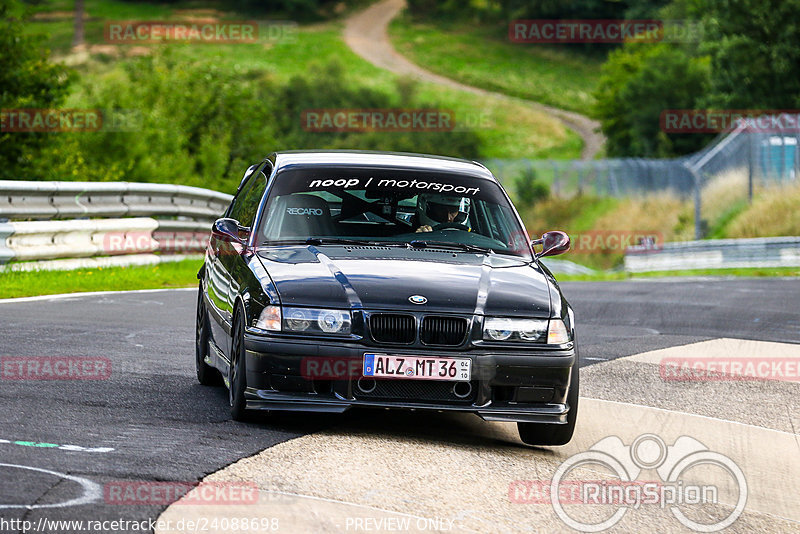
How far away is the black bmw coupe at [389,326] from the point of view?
22.2ft

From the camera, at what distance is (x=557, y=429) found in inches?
281

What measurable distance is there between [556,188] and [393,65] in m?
73.8

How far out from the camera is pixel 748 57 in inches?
2164

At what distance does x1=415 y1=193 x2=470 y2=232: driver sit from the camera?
8.19 meters

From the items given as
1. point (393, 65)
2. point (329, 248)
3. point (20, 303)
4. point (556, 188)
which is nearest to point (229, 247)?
point (329, 248)

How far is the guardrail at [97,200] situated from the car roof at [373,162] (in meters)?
7.12

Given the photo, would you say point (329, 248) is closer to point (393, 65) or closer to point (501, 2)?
point (393, 65)

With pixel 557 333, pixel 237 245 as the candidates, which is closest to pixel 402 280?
pixel 557 333

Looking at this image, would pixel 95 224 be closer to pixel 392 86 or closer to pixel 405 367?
pixel 405 367

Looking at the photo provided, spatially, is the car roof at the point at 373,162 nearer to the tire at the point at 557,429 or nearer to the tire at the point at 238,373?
the tire at the point at 238,373

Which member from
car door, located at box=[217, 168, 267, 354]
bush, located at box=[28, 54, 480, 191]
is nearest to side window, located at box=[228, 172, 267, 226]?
car door, located at box=[217, 168, 267, 354]

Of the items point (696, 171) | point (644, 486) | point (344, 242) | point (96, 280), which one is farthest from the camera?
point (696, 171)

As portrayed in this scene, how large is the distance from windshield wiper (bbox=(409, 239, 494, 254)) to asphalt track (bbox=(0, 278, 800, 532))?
1.02m

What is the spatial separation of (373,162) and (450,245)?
84 cm
